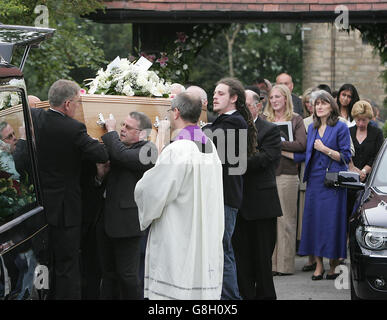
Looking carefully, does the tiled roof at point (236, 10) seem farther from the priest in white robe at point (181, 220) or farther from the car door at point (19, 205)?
the car door at point (19, 205)

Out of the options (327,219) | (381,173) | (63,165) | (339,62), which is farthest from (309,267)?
(339,62)

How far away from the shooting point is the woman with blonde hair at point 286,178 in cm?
1038

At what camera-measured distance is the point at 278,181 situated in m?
10.6

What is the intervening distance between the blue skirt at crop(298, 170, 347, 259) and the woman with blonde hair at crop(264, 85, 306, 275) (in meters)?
0.37

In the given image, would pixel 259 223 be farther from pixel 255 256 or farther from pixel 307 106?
pixel 307 106

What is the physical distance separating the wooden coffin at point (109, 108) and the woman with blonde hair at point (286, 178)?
115 inches

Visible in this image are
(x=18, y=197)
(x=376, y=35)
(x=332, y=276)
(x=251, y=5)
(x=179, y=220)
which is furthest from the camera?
(x=376, y=35)

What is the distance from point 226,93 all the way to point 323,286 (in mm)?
3011

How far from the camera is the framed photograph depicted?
10430 millimetres

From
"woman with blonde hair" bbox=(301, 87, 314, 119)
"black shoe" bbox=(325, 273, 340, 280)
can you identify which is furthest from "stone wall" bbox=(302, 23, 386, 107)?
"black shoe" bbox=(325, 273, 340, 280)

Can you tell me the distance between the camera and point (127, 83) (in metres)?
7.74

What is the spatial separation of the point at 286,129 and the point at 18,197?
19.2 feet
